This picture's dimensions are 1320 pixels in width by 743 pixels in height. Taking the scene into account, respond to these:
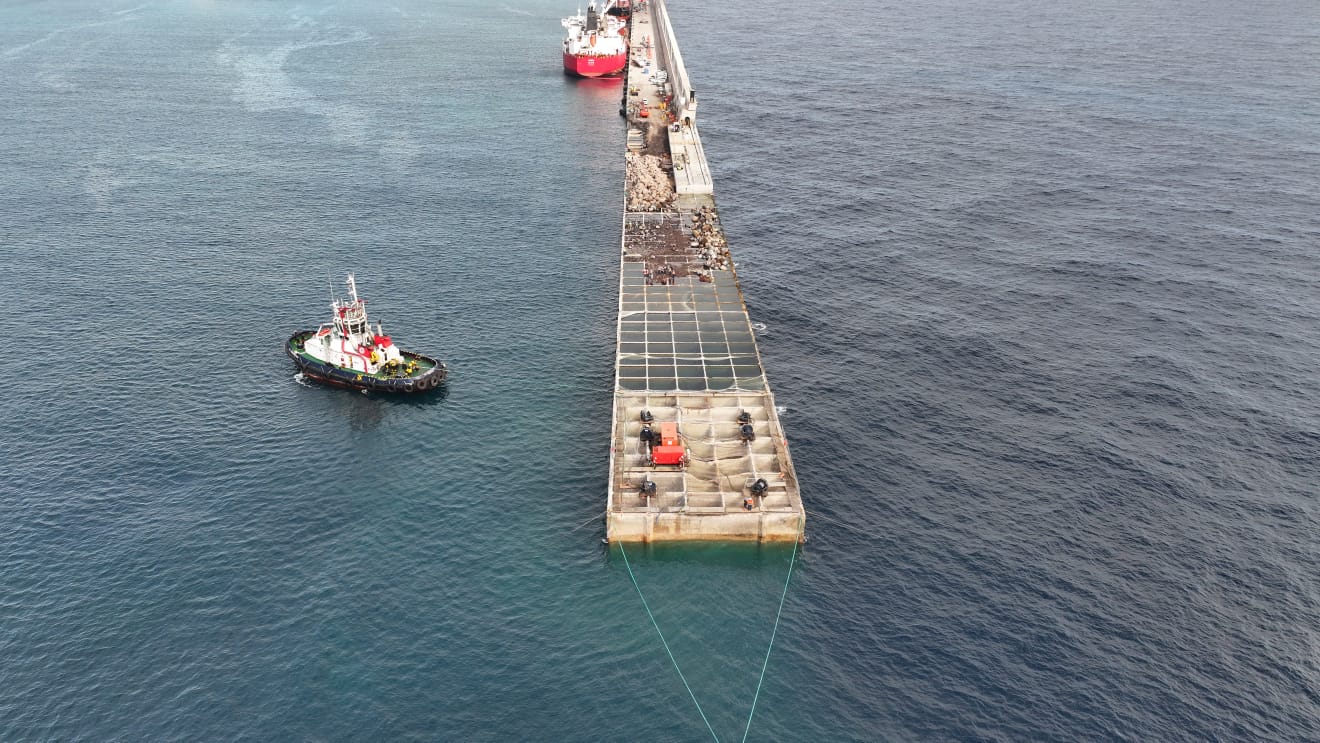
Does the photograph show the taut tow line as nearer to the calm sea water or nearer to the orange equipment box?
the calm sea water

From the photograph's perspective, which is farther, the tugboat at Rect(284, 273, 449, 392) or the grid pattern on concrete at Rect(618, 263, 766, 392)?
the tugboat at Rect(284, 273, 449, 392)

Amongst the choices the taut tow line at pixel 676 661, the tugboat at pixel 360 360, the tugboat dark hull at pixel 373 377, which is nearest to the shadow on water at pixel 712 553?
the taut tow line at pixel 676 661

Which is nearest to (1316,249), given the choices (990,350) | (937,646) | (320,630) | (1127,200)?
(1127,200)

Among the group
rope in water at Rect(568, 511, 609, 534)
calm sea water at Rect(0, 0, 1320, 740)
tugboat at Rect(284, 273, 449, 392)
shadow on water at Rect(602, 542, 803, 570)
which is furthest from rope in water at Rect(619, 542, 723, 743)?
tugboat at Rect(284, 273, 449, 392)

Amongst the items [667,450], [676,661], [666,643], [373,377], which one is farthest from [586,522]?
[373,377]

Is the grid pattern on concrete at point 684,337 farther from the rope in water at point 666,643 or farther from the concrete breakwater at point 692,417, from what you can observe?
the rope in water at point 666,643

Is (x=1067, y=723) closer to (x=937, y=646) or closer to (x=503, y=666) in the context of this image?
(x=937, y=646)

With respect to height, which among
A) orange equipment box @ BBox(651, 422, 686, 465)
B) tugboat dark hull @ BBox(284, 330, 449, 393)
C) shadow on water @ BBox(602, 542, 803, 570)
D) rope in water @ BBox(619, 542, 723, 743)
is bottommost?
rope in water @ BBox(619, 542, 723, 743)
